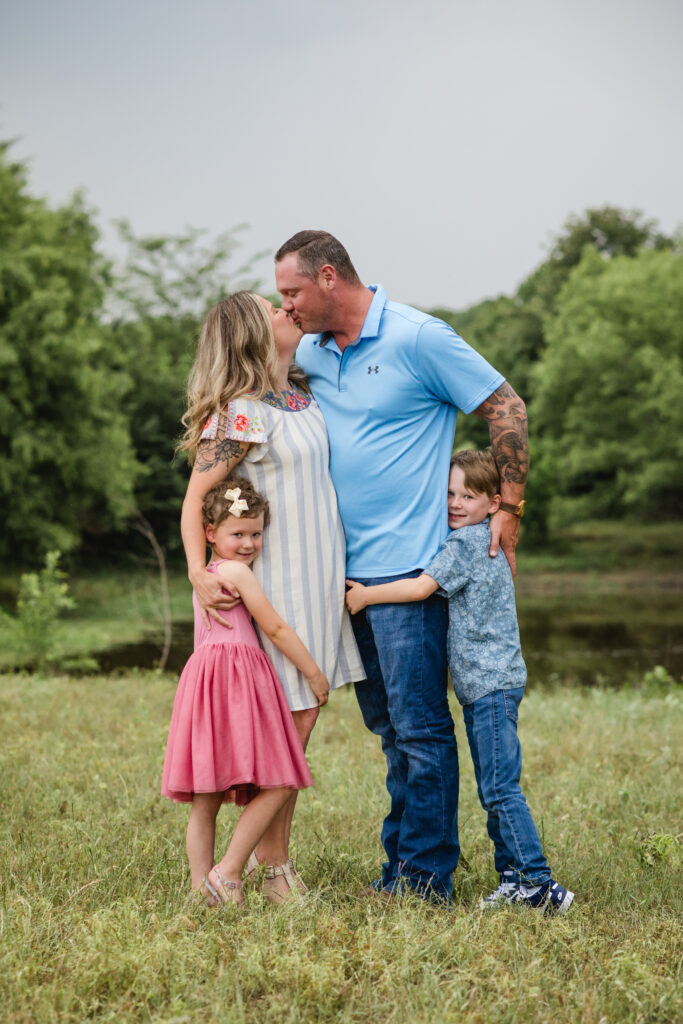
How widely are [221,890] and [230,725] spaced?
1.78 ft

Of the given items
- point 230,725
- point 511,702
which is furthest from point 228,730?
point 511,702

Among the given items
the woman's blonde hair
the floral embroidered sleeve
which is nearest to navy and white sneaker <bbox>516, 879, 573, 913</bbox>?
the floral embroidered sleeve

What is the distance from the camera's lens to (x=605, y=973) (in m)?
2.76

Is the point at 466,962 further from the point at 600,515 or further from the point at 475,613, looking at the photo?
the point at 600,515

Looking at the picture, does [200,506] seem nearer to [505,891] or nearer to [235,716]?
[235,716]

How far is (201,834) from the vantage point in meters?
3.43

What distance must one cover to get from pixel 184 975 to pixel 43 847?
165 centimetres

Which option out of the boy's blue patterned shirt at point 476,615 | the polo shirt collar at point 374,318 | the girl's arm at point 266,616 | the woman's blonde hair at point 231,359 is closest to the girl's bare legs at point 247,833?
the girl's arm at point 266,616

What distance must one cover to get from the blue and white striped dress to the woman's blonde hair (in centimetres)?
10

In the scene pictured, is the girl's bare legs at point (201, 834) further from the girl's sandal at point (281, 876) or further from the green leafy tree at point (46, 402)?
the green leafy tree at point (46, 402)

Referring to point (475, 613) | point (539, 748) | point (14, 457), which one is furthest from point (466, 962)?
point (14, 457)

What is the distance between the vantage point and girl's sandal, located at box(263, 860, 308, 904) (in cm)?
348

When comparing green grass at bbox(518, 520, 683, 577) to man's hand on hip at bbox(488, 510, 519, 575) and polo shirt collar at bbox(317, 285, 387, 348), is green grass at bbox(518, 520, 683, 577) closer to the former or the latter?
man's hand on hip at bbox(488, 510, 519, 575)

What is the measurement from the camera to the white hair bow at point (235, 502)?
3355 mm
